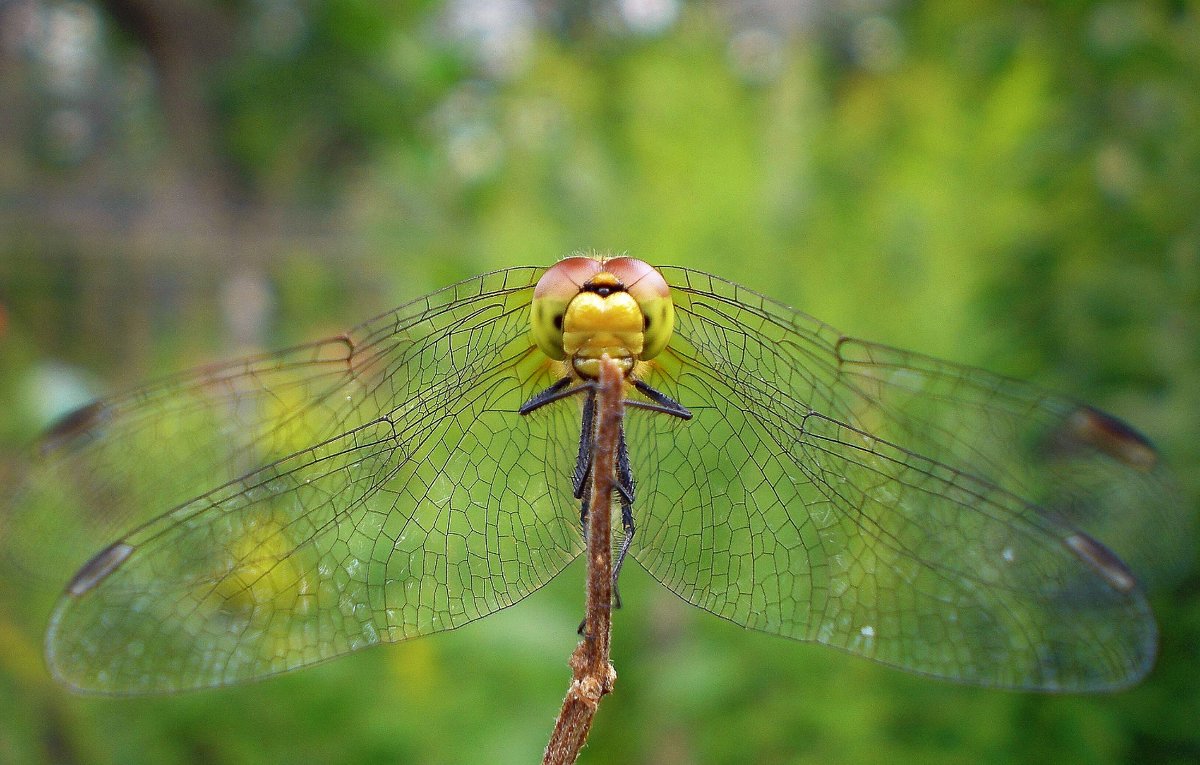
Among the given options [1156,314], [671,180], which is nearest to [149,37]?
[671,180]

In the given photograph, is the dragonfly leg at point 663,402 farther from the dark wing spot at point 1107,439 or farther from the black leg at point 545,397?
the dark wing spot at point 1107,439

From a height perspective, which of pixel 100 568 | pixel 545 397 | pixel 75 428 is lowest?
pixel 100 568

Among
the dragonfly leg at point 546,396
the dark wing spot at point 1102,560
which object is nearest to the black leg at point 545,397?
the dragonfly leg at point 546,396

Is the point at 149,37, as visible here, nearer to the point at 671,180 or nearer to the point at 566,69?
the point at 566,69

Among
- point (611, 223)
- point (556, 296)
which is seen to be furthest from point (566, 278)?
point (611, 223)

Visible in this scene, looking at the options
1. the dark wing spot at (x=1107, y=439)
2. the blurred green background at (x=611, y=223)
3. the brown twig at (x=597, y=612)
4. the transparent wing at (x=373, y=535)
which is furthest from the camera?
the blurred green background at (x=611, y=223)

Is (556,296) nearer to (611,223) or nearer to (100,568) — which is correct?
(100,568)

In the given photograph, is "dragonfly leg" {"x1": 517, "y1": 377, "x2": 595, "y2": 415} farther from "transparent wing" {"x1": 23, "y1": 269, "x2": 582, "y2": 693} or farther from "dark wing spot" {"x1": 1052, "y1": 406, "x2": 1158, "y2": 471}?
"dark wing spot" {"x1": 1052, "y1": 406, "x2": 1158, "y2": 471}
